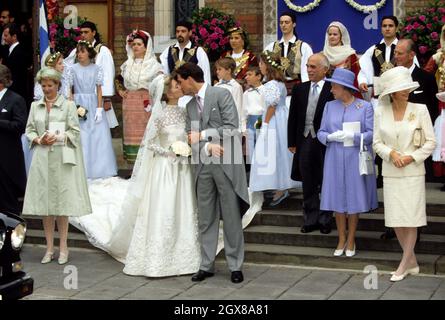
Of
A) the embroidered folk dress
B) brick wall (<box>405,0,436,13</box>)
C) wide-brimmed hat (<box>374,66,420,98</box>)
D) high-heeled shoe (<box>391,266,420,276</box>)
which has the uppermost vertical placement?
brick wall (<box>405,0,436,13</box>)

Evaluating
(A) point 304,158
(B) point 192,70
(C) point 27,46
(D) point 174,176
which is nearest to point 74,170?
(D) point 174,176

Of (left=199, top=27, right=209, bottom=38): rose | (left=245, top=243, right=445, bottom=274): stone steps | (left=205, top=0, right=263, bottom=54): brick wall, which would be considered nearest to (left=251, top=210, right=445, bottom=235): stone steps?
(left=245, top=243, right=445, bottom=274): stone steps

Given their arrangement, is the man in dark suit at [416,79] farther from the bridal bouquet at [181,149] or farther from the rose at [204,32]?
the rose at [204,32]

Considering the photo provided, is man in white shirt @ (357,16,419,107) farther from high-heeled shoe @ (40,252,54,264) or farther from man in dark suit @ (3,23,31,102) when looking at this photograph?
man in dark suit @ (3,23,31,102)

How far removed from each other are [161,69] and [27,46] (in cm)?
405

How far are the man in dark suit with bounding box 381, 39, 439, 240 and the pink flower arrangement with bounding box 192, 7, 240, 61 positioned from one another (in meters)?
3.71

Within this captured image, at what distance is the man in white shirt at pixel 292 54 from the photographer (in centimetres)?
1168

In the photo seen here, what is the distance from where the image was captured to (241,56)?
12.2m

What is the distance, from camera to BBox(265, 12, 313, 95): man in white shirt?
11.7 m

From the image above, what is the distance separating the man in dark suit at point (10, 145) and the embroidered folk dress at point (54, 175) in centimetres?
53

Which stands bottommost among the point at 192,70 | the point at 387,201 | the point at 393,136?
the point at 387,201

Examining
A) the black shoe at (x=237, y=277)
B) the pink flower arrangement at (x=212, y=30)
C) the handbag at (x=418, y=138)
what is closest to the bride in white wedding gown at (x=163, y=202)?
the black shoe at (x=237, y=277)

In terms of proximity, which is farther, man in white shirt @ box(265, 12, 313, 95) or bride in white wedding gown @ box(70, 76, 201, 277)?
man in white shirt @ box(265, 12, 313, 95)

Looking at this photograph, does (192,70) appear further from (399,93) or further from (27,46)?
(27,46)
